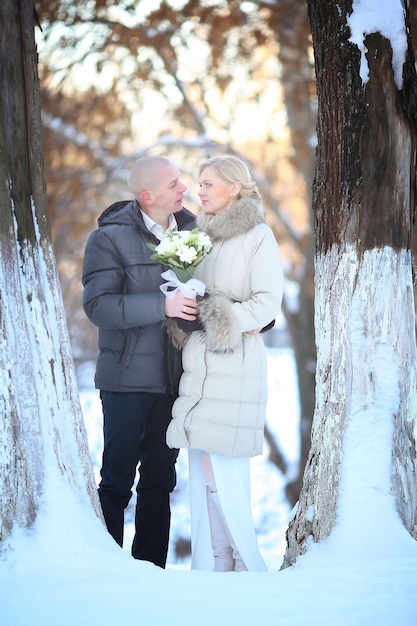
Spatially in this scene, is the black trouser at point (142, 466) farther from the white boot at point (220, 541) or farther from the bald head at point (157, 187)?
the bald head at point (157, 187)

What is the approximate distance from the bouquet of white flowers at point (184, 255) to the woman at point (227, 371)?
11 cm

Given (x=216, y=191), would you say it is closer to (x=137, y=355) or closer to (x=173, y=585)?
(x=137, y=355)

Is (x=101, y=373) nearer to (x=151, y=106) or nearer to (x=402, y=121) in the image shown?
(x=402, y=121)

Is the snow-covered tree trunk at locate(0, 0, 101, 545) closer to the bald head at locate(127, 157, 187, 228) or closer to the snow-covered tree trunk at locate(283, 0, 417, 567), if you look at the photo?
the bald head at locate(127, 157, 187, 228)

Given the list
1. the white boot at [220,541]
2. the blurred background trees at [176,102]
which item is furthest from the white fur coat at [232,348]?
the blurred background trees at [176,102]

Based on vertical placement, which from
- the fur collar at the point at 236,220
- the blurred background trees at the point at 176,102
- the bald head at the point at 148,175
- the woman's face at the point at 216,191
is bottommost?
the fur collar at the point at 236,220

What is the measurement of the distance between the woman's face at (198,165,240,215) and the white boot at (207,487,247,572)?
1417 mm

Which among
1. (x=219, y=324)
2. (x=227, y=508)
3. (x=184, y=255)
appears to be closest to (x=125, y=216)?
(x=184, y=255)

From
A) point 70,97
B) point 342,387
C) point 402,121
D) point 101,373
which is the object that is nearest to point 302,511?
point 342,387

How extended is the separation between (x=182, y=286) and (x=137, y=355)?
A: 0.46 m

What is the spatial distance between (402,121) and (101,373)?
1.92 metres

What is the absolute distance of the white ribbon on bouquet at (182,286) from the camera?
3.78 m

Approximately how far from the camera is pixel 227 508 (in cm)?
381

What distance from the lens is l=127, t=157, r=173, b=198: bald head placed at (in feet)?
13.5
